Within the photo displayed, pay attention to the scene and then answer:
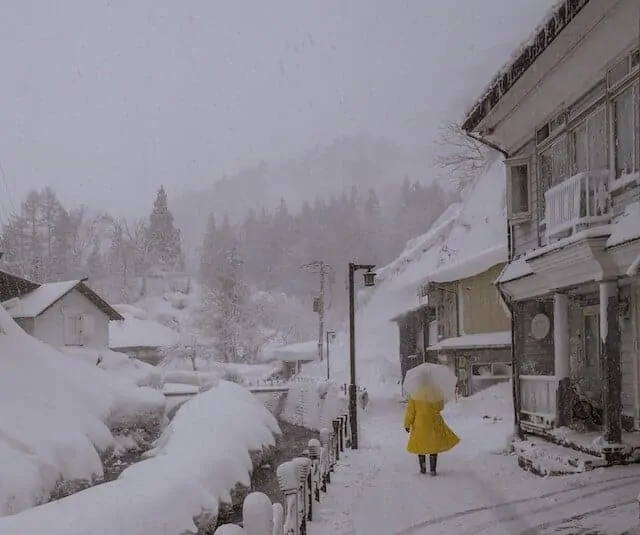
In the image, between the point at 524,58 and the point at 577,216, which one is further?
the point at 524,58

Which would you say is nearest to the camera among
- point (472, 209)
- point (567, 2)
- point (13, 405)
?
point (567, 2)

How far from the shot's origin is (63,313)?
116 ft

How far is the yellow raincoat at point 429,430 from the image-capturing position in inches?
398

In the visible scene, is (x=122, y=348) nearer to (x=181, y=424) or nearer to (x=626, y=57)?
(x=181, y=424)

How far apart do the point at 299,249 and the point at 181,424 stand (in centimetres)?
6733

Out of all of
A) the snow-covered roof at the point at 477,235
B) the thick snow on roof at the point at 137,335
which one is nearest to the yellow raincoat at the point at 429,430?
the snow-covered roof at the point at 477,235

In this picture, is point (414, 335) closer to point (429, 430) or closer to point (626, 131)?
point (429, 430)

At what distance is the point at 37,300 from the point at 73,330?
2.81 m

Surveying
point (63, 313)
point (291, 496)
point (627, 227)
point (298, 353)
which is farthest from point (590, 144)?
point (298, 353)

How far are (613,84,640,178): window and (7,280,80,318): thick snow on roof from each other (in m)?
29.9

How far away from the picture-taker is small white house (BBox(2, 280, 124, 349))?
33781mm

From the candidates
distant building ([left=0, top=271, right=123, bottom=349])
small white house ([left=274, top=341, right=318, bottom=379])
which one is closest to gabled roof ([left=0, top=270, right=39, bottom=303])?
distant building ([left=0, top=271, right=123, bottom=349])

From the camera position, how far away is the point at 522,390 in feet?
44.8

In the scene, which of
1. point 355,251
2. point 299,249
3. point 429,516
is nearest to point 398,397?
point 429,516
